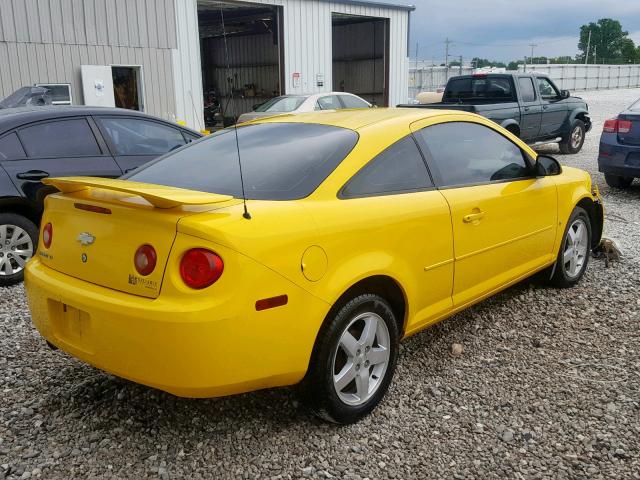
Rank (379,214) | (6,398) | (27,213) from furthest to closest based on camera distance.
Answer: (27,213)
(6,398)
(379,214)

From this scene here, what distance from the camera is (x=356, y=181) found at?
3.09 metres

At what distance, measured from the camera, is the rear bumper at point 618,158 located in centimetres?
876

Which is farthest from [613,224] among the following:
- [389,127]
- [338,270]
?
[338,270]

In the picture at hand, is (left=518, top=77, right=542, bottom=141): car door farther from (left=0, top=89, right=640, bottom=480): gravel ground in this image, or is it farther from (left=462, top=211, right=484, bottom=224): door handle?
(left=462, top=211, right=484, bottom=224): door handle

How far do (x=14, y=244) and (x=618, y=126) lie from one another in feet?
26.5

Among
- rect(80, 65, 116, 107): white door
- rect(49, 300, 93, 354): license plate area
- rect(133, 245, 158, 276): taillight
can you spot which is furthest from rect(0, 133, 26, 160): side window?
rect(80, 65, 116, 107): white door

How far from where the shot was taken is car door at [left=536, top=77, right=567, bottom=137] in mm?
13234

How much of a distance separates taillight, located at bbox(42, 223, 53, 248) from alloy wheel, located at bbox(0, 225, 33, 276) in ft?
8.13

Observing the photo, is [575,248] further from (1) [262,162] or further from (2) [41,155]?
(2) [41,155]

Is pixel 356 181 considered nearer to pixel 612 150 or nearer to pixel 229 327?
pixel 229 327

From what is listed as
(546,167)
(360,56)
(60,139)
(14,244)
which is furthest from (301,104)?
(360,56)

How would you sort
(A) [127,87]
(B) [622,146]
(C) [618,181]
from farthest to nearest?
(A) [127,87], (C) [618,181], (B) [622,146]

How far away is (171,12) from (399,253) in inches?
577

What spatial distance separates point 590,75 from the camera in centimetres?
5047
